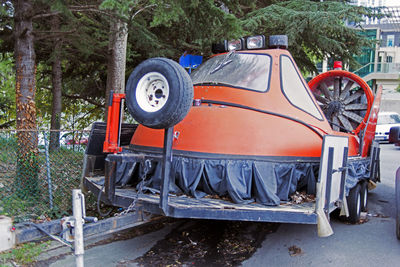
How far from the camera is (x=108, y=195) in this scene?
13.4ft

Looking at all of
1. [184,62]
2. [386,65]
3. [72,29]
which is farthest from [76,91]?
[386,65]

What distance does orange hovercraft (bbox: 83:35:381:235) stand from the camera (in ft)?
12.0

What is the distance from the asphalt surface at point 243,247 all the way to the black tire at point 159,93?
1.81m

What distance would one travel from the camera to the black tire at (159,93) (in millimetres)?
3381

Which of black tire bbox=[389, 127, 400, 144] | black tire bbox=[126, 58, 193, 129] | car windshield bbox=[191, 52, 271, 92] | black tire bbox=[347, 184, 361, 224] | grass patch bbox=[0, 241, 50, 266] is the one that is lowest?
grass patch bbox=[0, 241, 50, 266]

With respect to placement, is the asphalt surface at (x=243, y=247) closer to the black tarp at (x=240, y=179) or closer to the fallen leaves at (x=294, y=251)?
the fallen leaves at (x=294, y=251)

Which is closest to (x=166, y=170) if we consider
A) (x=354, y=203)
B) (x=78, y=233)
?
(x=78, y=233)

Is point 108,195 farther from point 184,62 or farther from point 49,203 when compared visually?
point 184,62

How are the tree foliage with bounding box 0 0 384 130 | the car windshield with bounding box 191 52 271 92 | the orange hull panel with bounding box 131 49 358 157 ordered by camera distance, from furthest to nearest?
1. the tree foliage with bounding box 0 0 384 130
2. the car windshield with bounding box 191 52 271 92
3. the orange hull panel with bounding box 131 49 358 157

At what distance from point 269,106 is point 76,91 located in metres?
10.7

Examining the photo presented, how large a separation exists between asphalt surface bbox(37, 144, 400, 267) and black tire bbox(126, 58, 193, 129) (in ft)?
5.93

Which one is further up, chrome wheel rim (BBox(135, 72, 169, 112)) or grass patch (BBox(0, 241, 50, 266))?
chrome wheel rim (BBox(135, 72, 169, 112))

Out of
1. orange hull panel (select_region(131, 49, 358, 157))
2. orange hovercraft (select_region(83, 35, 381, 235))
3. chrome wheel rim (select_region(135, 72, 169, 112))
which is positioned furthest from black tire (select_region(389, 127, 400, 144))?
chrome wheel rim (select_region(135, 72, 169, 112))

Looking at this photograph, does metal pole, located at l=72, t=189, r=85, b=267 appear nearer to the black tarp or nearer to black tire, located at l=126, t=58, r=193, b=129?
black tire, located at l=126, t=58, r=193, b=129
